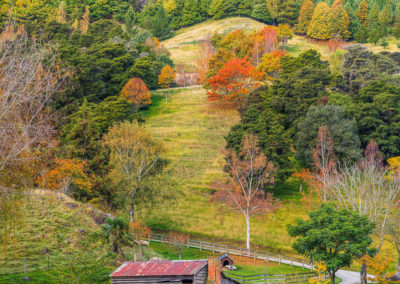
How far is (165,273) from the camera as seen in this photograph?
69.5 feet

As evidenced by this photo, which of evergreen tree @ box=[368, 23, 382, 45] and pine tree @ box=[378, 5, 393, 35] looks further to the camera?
pine tree @ box=[378, 5, 393, 35]

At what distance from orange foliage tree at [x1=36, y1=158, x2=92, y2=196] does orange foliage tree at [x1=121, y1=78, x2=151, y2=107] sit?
35532mm

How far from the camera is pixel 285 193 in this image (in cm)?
5403

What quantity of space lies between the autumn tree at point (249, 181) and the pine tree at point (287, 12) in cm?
10233

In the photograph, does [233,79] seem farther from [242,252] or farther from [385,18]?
[385,18]

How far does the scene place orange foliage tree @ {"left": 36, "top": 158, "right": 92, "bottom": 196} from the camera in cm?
3984

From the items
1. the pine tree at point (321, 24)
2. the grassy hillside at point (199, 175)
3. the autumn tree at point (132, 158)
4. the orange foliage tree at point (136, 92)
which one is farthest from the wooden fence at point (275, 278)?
the pine tree at point (321, 24)

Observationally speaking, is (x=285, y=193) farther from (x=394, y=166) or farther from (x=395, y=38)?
(x=395, y=38)

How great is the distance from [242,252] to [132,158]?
15.4 m

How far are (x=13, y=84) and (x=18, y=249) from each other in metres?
15.4

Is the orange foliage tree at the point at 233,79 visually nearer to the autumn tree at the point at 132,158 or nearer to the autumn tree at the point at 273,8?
the autumn tree at the point at 132,158

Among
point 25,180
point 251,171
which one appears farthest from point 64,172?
point 25,180

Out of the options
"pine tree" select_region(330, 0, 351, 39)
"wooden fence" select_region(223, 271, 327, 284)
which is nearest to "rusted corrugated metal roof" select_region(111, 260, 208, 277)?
"wooden fence" select_region(223, 271, 327, 284)

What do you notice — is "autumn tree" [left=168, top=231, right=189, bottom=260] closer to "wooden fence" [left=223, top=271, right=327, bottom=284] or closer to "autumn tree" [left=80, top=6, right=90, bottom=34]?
"wooden fence" [left=223, top=271, right=327, bottom=284]
